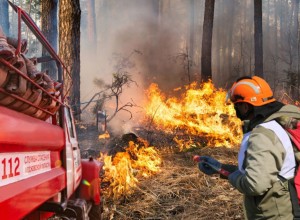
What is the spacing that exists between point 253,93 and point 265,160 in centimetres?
65

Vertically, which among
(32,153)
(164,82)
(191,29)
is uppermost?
(191,29)

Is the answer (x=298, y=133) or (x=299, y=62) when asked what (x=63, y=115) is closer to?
(x=298, y=133)

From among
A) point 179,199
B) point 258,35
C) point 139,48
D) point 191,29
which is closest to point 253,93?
point 179,199

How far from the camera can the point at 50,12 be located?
12109mm

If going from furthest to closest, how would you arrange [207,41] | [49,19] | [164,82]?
[164,82] → [207,41] → [49,19]

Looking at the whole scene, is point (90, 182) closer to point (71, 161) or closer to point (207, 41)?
point (71, 161)

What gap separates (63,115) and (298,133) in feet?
9.00

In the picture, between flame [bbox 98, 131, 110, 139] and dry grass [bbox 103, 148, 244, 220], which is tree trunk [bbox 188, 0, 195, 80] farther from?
dry grass [bbox 103, 148, 244, 220]

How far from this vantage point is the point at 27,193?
8.67 ft

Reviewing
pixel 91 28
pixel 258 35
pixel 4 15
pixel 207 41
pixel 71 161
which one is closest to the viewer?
pixel 71 161

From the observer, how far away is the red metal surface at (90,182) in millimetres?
5070

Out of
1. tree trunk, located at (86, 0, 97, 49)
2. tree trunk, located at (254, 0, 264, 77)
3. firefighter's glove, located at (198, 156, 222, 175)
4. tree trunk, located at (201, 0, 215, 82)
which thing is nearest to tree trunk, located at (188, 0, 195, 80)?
tree trunk, located at (86, 0, 97, 49)

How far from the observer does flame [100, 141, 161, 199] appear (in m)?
7.25

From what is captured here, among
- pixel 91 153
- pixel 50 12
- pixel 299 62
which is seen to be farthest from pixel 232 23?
pixel 91 153
